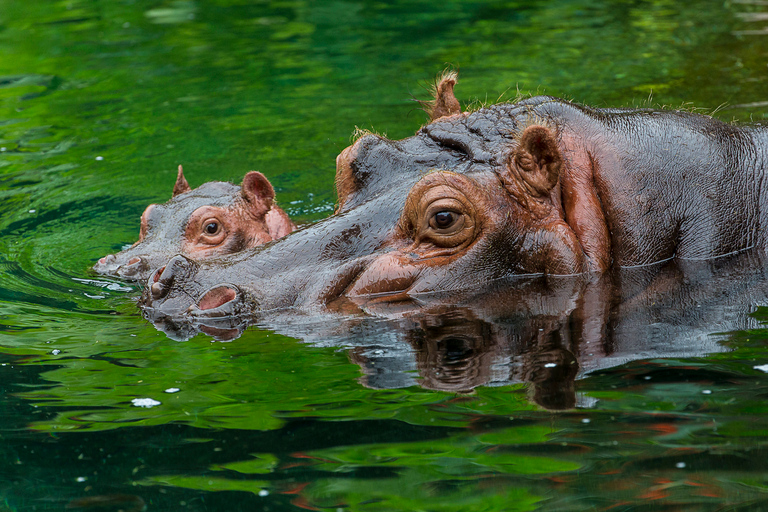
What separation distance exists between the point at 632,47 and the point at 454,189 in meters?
9.63

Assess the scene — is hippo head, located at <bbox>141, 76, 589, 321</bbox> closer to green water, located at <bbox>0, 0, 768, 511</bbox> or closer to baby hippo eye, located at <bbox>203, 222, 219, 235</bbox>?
green water, located at <bbox>0, 0, 768, 511</bbox>

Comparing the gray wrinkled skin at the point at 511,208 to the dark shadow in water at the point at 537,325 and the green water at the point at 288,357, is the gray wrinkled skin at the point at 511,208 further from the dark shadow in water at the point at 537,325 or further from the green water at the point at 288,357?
the green water at the point at 288,357

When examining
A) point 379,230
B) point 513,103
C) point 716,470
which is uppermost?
point 513,103

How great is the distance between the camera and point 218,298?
5020 mm

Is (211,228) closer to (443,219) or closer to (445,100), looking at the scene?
(445,100)

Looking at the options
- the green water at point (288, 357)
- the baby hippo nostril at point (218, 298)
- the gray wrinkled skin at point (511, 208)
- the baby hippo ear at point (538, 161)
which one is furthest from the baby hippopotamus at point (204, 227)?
the baby hippo ear at point (538, 161)

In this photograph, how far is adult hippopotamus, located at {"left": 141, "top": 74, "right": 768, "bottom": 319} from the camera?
5.14 m

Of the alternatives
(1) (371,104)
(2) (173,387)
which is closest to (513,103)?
(2) (173,387)

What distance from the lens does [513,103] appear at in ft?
19.2

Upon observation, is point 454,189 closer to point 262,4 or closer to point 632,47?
point 632,47

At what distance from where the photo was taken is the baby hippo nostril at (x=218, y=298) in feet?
16.4

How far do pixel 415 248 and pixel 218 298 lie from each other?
1112mm

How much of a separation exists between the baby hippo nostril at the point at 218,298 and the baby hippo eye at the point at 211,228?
2.59 m

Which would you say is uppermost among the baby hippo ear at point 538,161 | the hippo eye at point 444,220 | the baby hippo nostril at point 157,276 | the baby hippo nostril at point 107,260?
the baby hippo ear at point 538,161
